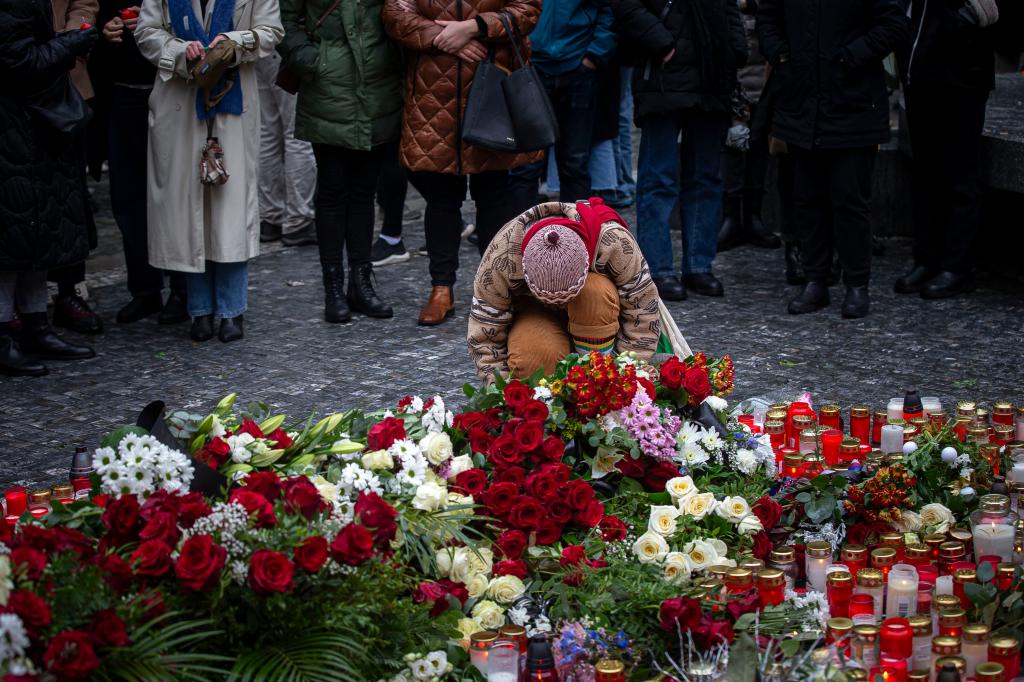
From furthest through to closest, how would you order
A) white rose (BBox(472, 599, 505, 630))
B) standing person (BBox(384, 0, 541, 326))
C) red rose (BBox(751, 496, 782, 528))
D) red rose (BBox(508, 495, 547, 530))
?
standing person (BBox(384, 0, 541, 326)), red rose (BBox(751, 496, 782, 528)), red rose (BBox(508, 495, 547, 530)), white rose (BBox(472, 599, 505, 630))

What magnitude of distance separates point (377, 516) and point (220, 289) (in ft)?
12.8

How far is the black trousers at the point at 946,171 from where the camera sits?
725cm

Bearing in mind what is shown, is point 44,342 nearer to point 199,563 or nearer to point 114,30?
point 114,30

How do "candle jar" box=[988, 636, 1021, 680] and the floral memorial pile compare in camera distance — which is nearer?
the floral memorial pile

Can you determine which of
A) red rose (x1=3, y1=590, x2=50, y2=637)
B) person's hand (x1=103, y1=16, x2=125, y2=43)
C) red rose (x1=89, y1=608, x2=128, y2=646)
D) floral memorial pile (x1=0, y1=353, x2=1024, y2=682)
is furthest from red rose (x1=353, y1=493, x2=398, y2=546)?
person's hand (x1=103, y1=16, x2=125, y2=43)

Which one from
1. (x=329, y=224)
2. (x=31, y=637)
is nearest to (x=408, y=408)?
(x=31, y=637)

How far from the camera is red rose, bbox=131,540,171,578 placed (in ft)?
9.61

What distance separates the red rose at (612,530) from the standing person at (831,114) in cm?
364

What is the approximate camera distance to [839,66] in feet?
22.7

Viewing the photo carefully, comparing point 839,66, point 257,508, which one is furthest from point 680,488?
point 839,66

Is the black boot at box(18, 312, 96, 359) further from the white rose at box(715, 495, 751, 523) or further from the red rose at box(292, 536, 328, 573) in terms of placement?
the red rose at box(292, 536, 328, 573)

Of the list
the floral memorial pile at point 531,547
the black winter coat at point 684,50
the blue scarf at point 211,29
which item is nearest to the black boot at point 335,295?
the blue scarf at point 211,29

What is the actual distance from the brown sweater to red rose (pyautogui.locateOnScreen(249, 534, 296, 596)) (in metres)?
1.80

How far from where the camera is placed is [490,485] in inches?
153
